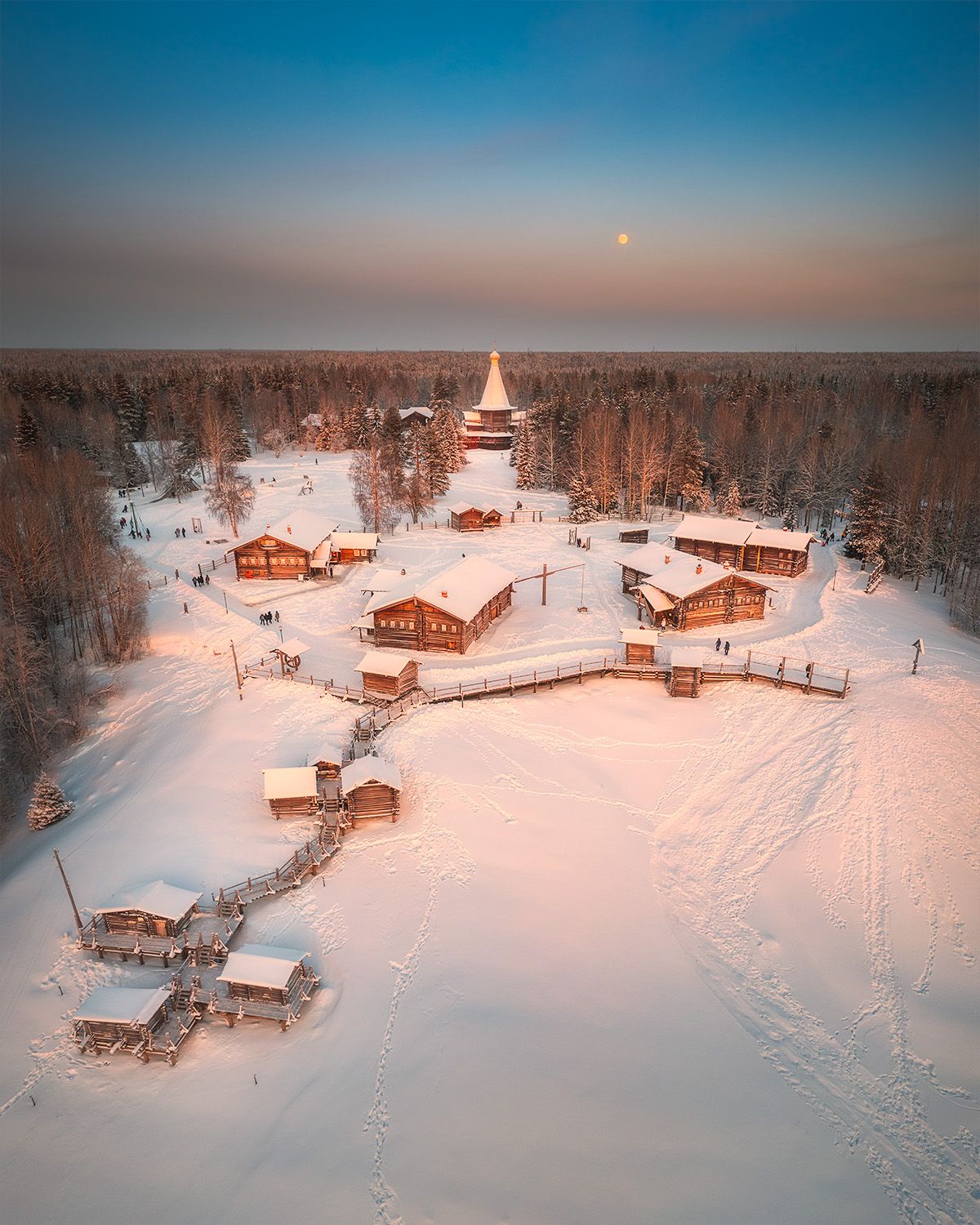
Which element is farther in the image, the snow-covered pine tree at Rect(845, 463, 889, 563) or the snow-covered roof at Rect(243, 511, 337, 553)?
the snow-covered pine tree at Rect(845, 463, 889, 563)

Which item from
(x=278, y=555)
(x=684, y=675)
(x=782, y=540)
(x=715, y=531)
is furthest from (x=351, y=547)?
(x=782, y=540)

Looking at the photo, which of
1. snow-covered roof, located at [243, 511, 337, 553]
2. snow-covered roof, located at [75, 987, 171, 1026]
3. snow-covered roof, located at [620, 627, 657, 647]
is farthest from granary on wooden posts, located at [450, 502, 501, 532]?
snow-covered roof, located at [75, 987, 171, 1026]

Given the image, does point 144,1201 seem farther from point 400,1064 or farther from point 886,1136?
point 886,1136

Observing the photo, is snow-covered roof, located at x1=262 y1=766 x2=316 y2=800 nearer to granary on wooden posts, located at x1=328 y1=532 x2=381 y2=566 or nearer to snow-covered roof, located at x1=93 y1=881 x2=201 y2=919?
snow-covered roof, located at x1=93 y1=881 x2=201 y2=919

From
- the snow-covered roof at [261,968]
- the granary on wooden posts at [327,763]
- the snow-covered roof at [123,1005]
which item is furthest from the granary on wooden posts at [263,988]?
the granary on wooden posts at [327,763]

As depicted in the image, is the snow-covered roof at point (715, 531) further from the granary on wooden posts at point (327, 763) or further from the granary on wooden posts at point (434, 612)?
the granary on wooden posts at point (327, 763)

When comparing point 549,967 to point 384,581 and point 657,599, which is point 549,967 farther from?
point 384,581
